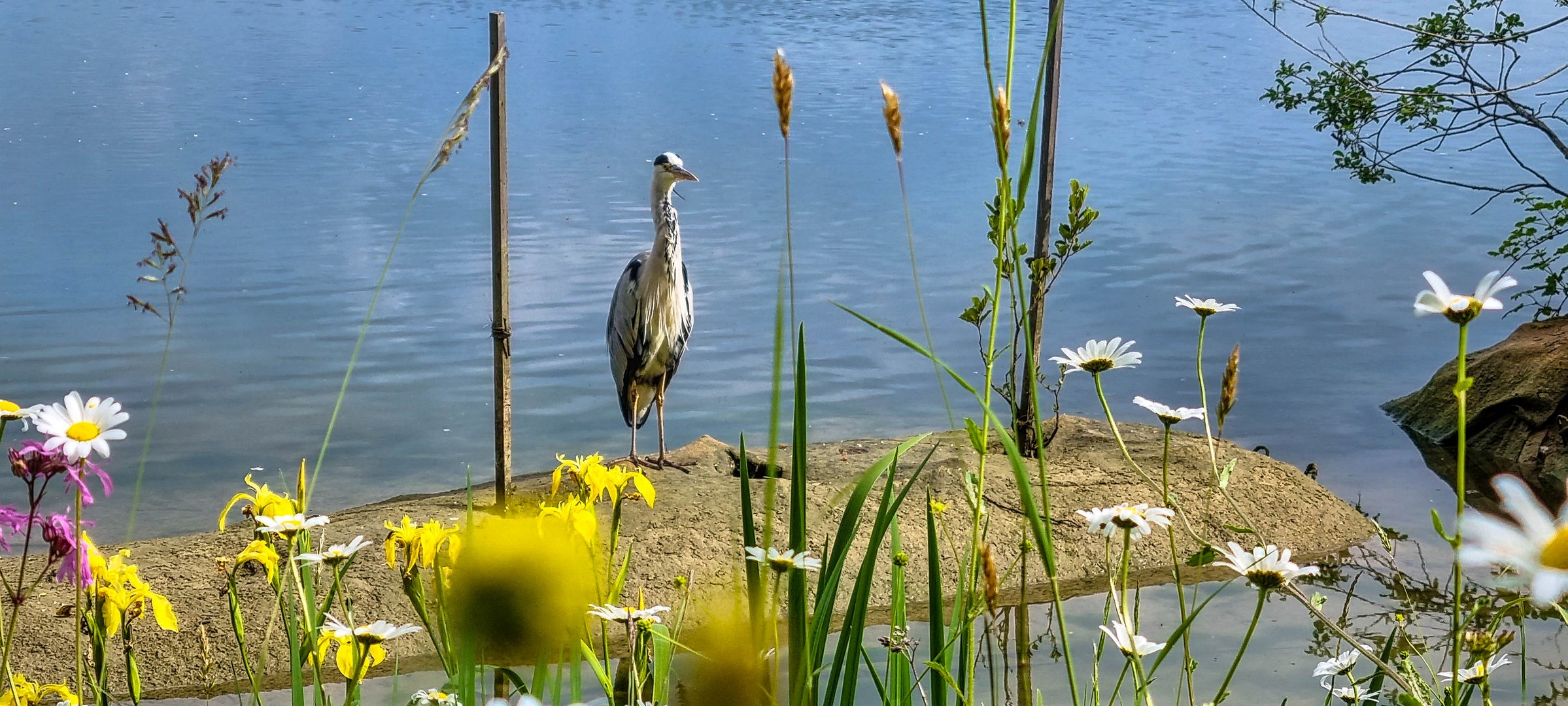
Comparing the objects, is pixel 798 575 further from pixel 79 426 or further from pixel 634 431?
pixel 634 431

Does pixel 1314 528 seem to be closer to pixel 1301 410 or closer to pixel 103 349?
pixel 1301 410

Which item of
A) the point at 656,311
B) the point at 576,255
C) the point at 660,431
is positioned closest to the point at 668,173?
the point at 656,311

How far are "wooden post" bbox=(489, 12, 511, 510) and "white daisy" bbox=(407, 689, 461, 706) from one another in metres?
2.23

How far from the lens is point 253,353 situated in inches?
198

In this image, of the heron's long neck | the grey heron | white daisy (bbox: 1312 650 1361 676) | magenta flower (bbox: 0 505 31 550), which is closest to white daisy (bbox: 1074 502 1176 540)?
white daisy (bbox: 1312 650 1361 676)

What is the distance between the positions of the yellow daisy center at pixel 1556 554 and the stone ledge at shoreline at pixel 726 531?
1925mm

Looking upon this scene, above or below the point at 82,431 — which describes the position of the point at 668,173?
below

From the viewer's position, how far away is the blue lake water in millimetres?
4410

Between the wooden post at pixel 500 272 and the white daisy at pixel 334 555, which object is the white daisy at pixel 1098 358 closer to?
the white daisy at pixel 334 555

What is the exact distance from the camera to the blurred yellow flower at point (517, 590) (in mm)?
440

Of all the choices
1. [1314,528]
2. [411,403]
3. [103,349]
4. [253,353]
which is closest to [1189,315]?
[1314,528]

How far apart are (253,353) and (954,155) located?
5.61m

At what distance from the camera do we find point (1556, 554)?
44 cm

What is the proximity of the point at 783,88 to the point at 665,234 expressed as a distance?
10.8ft
